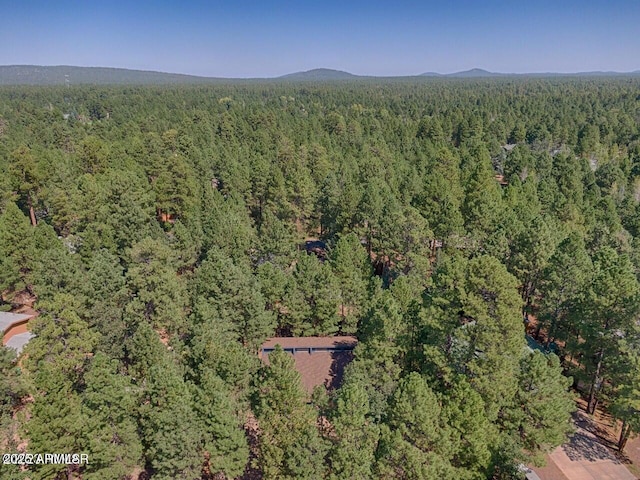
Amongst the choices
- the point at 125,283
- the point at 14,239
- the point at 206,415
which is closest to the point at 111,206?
the point at 14,239

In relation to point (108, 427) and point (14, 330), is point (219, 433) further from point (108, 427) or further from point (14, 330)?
point (14, 330)

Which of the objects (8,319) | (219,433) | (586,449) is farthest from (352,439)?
(8,319)

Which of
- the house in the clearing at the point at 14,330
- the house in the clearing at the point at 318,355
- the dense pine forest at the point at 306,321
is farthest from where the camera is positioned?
the house in the clearing at the point at 14,330

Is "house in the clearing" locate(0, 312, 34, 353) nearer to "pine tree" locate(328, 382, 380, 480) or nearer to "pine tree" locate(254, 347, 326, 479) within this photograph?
"pine tree" locate(254, 347, 326, 479)

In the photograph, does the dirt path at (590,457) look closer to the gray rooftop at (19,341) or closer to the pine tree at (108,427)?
the pine tree at (108,427)

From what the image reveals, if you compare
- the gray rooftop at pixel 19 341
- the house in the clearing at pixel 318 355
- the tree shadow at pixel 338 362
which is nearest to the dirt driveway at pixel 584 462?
the tree shadow at pixel 338 362

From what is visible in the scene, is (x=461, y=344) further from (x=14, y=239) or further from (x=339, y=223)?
(x=14, y=239)
